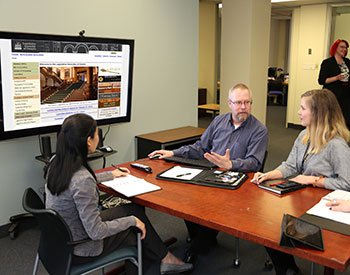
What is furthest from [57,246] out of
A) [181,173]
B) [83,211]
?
[181,173]

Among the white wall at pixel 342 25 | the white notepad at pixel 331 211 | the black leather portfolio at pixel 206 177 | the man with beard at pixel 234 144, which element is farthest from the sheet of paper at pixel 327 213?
the white wall at pixel 342 25

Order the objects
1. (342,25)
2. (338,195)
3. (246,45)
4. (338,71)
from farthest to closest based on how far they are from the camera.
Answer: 1. (342,25)
2. (338,71)
3. (246,45)
4. (338,195)

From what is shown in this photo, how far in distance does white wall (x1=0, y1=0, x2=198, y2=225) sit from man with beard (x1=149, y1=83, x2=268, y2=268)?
3.87 ft

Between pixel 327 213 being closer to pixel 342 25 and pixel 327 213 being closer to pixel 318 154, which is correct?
pixel 318 154

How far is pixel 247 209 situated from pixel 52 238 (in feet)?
3.12

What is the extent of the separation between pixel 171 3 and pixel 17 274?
3117 mm

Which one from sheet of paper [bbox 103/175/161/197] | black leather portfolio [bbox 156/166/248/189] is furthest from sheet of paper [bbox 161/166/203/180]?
sheet of paper [bbox 103/175/161/197]

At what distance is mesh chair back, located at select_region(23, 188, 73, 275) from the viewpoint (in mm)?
1689

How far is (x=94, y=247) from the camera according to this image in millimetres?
1896

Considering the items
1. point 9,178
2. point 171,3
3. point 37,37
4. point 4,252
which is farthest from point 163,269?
point 171,3

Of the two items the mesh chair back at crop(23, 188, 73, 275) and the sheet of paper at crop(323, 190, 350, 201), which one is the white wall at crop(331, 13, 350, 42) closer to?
the sheet of paper at crop(323, 190, 350, 201)

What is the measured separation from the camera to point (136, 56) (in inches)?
156

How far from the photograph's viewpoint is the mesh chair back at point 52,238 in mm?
1689

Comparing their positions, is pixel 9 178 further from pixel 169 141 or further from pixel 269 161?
pixel 269 161
